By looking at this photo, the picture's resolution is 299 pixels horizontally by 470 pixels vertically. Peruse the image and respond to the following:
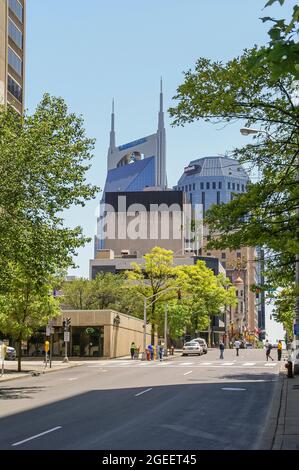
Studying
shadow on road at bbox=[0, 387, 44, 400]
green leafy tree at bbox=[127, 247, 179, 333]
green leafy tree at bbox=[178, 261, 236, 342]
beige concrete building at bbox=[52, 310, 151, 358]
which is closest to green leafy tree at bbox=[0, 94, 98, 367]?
shadow on road at bbox=[0, 387, 44, 400]

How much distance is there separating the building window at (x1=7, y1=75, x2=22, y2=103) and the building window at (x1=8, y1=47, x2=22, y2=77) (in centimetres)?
150

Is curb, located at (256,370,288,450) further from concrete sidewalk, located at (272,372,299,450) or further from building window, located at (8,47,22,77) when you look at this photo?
building window, located at (8,47,22,77)

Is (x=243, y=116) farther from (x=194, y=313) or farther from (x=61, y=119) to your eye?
(x=194, y=313)

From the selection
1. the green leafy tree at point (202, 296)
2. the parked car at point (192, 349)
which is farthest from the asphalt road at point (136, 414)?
the green leafy tree at point (202, 296)

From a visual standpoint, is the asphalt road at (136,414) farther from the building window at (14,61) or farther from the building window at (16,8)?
the building window at (16,8)

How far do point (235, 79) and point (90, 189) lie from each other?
9.55 meters

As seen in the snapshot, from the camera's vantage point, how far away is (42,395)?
25.9m

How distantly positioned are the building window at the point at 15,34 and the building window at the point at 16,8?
1362mm

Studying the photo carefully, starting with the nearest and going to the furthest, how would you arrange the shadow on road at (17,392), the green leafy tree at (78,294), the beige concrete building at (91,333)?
the shadow on road at (17,392) < the beige concrete building at (91,333) < the green leafy tree at (78,294)

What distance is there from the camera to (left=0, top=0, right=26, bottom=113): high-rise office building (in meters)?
A: 64.4

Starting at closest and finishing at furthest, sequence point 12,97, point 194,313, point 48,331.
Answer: point 48,331 → point 12,97 → point 194,313

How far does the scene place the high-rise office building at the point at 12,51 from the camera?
64.4 m

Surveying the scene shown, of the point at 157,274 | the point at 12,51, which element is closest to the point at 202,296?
the point at 157,274
